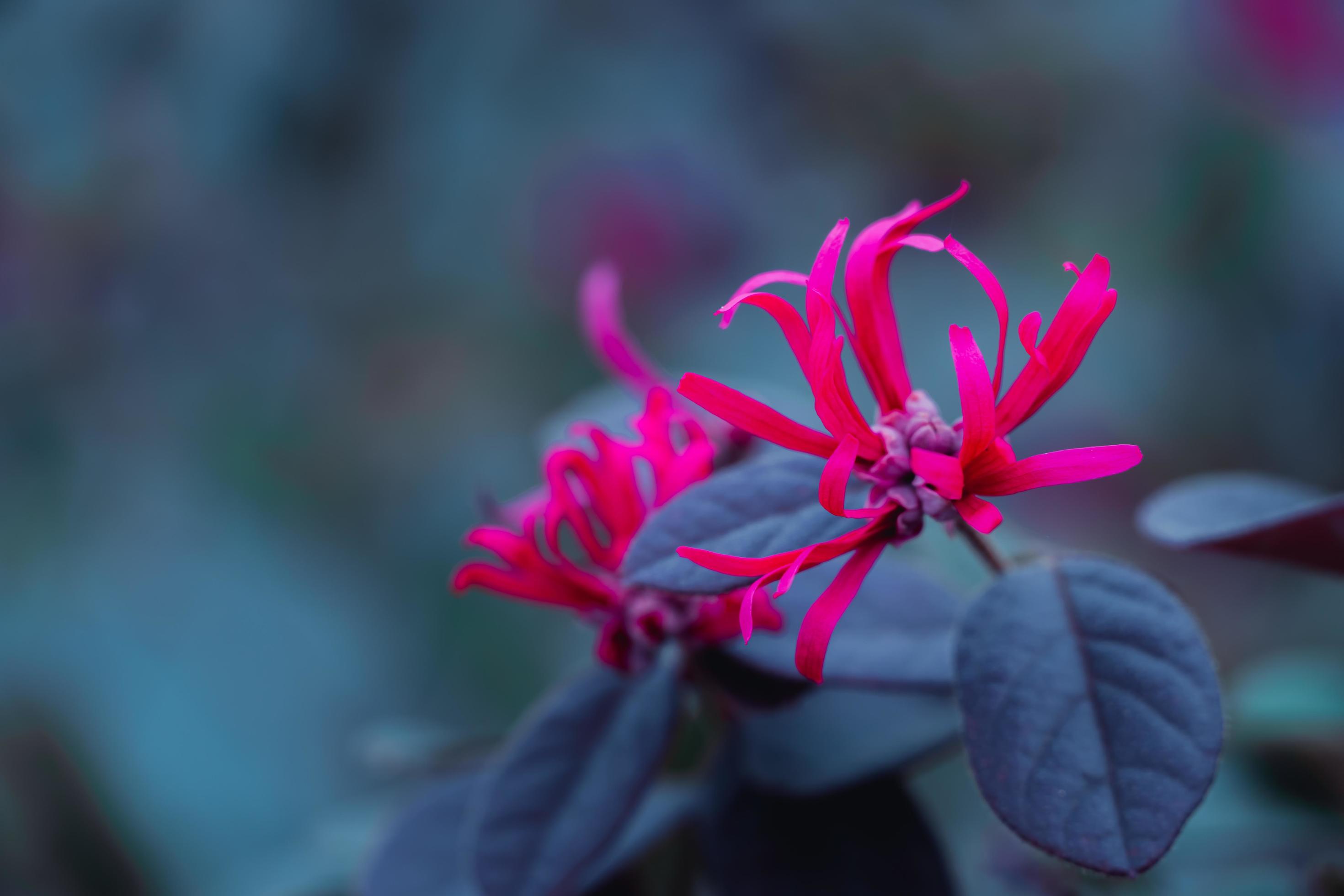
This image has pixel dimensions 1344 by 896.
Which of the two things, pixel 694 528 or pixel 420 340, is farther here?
pixel 420 340

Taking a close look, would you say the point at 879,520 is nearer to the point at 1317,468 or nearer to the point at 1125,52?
the point at 1317,468

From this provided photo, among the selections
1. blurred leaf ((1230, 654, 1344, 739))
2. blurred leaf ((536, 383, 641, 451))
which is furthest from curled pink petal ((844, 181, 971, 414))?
blurred leaf ((1230, 654, 1344, 739))

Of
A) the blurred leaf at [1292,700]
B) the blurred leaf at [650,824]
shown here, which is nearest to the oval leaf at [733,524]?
the blurred leaf at [650,824]

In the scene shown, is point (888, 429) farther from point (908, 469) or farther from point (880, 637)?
point (880, 637)

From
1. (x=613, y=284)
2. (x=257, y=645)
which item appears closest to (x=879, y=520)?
(x=613, y=284)

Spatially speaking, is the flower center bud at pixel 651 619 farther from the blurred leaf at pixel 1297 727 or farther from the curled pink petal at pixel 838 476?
the blurred leaf at pixel 1297 727

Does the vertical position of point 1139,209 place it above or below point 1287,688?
above
